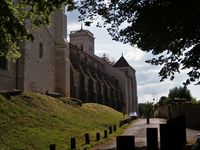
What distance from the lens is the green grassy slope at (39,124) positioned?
22.4 metres

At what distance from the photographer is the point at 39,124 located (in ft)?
89.1

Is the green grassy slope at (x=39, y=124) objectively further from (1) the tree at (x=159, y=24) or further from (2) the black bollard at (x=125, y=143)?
(2) the black bollard at (x=125, y=143)

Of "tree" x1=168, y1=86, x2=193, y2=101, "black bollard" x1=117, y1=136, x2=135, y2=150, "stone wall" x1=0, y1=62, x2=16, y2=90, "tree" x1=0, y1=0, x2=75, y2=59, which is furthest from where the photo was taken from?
"tree" x1=168, y1=86, x2=193, y2=101

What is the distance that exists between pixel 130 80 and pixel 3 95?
9455 cm

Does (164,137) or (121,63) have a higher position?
(121,63)

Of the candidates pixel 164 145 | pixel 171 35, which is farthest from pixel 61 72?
pixel 164 145

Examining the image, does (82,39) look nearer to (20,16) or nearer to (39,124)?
(39,124)

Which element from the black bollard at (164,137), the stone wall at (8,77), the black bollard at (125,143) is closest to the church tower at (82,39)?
the stone wall at (8,77)

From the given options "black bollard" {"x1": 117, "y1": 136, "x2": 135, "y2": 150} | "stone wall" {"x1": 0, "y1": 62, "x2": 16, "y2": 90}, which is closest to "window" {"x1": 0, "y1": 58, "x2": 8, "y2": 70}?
"stone wall" {"x1": 0, "y1": 62, "x2": 16, "y2": 90}

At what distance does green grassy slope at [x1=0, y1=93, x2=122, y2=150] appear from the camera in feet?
73.5

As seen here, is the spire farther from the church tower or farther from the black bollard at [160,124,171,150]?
the black bollard at [160,124,171,150]

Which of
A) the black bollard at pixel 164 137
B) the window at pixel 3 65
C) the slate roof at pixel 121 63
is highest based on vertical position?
the slate roof at pixel 121 63

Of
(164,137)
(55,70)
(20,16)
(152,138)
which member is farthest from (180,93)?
(152,138)

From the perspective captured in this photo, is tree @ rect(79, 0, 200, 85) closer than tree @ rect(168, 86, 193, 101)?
Yes
